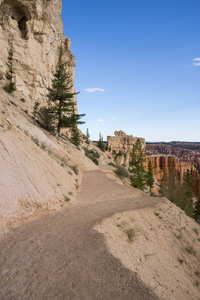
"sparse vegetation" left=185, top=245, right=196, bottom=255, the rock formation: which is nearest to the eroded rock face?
"sparse vegetation" left=185, top=245, right=196, bottom=255

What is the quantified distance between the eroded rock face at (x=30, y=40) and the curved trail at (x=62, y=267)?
88.1 ft

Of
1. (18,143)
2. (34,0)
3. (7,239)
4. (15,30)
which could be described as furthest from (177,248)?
(34,0)

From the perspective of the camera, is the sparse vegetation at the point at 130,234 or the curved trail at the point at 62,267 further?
the sparse vegetation at the point at 130,234

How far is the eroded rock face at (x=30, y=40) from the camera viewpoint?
27953 millimetres

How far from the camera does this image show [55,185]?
29.9ft

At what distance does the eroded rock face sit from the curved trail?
2686 centimetres

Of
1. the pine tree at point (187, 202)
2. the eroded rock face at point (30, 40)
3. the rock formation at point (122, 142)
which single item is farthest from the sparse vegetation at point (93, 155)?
the rock formation at point (122, 142)

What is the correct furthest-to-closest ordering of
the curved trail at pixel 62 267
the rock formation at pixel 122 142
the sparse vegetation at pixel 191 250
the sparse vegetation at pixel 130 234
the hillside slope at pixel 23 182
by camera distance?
the rock formation at pixel 122 142, the sparse vegetation at pixel 191 250, the sparse vegetation at pixel 130 234, the hillside slope at pixel 23 182, the curved trail at pixel 62 267

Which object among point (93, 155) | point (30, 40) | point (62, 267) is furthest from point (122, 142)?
point (62, 267)

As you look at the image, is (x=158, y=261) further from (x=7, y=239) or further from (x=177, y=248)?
(x=7, y=239)

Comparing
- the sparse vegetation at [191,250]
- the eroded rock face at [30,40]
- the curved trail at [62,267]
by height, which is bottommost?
the sparse vegetation at [191,250]

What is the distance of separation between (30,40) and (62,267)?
38.6m

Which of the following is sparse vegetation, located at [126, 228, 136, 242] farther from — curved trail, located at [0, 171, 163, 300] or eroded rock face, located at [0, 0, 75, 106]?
eroded rock face, located at [0, 0, 75, 106]

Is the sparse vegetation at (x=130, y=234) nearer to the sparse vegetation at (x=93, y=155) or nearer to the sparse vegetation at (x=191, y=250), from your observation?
the sparse vegetation at (x=191, y=250)
